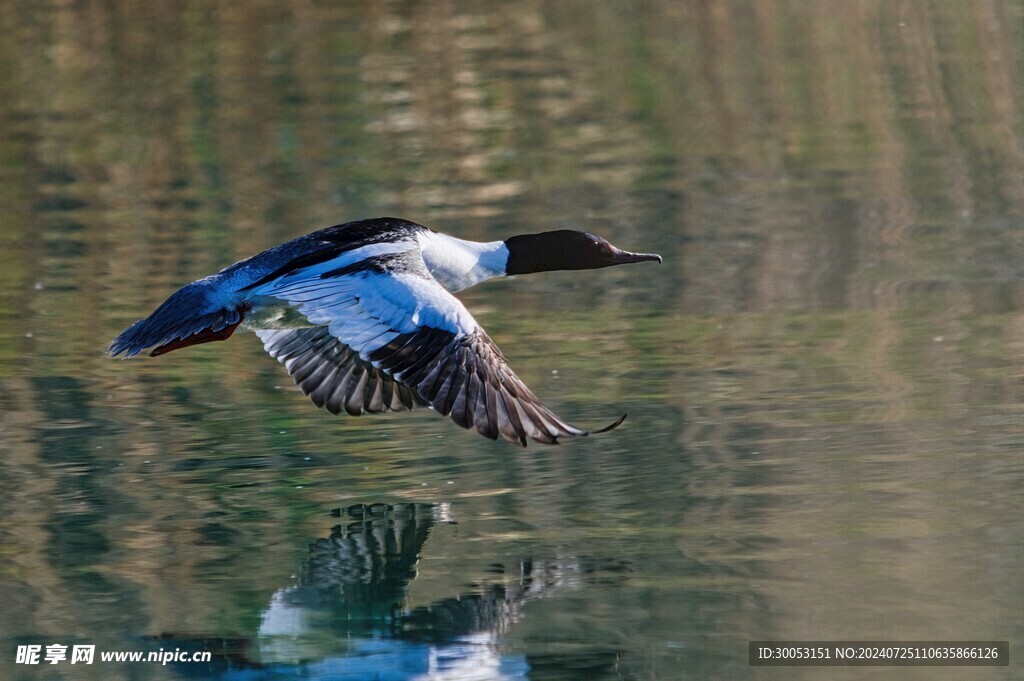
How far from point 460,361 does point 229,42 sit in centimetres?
1843

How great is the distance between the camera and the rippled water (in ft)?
22.5

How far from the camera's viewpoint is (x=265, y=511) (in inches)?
326

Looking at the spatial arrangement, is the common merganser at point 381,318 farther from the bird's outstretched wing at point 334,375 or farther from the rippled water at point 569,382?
the rippled water at point 569,382

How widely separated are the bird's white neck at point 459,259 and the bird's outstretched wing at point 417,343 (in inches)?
23.9

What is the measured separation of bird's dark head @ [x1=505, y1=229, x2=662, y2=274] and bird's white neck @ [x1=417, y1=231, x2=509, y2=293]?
0.15 meters

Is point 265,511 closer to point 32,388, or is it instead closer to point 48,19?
point 32,388

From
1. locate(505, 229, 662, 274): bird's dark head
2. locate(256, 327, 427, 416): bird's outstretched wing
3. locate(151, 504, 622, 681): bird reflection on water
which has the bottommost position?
locate(151, 504, 622, 681): bird reflection on water

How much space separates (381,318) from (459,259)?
1.86 meters

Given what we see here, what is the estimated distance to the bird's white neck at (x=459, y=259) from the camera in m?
9.53

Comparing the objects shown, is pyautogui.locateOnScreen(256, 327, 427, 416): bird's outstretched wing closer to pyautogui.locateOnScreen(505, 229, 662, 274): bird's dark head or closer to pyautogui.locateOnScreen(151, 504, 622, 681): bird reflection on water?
pyautogui.locateOnScreen(505, 229, 662, 274): bird's dark head

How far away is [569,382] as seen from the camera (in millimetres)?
10133

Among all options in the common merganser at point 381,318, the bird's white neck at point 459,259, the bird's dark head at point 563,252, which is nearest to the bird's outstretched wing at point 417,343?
the common merganser at point 381,318

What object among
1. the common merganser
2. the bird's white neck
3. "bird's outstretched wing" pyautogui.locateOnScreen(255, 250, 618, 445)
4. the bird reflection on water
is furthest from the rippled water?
the bird's white neck

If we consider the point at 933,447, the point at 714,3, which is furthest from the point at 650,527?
the point at 714,3
